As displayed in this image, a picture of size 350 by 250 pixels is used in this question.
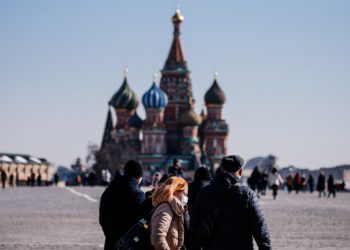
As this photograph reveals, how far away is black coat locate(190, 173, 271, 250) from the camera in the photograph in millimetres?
8172

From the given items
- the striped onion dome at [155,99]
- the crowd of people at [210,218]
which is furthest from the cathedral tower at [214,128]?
the crowd of people at [210,218]

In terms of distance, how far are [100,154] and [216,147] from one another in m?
17.1

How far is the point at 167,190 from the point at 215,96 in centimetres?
13133

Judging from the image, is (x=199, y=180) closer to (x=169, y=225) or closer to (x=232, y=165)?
(x=232, y=165)

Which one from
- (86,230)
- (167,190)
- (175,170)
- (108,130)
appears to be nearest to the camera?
(167,190)

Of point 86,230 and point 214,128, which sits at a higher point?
point 214,128

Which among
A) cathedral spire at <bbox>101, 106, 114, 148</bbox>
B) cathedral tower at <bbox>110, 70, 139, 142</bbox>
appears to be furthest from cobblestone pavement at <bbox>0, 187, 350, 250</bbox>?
cathedral spire at <bbox>101, 106, 114, 148</bbox>

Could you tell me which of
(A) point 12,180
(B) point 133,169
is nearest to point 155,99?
(A) point 12,180

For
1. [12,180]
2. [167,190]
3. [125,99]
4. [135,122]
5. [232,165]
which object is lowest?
[167,190]

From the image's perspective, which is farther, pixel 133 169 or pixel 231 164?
pixel 133 169

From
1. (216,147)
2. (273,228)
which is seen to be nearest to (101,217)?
(273,228)

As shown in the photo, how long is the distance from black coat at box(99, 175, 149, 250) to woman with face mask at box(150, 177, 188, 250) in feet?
2.44

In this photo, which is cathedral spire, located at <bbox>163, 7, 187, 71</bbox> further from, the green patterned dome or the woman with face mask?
the woman with face mask

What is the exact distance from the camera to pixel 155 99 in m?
133
